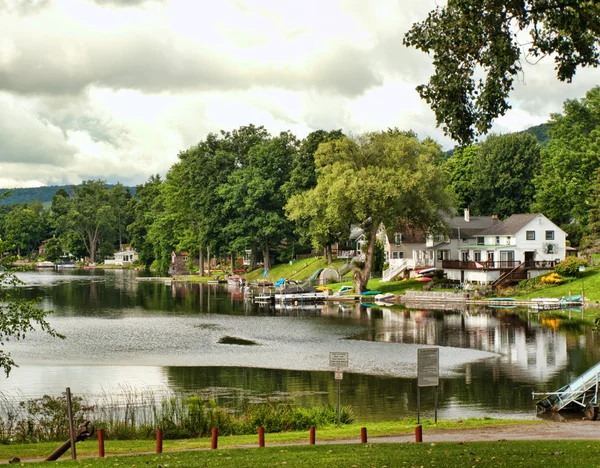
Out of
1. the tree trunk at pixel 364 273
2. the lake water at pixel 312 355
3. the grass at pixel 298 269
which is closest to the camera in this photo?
the lake water at pixel 312 355

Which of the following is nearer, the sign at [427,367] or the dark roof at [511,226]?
the sign at [427,367]

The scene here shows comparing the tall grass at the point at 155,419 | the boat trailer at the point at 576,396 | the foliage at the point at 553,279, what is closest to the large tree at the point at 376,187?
the foliage at the point at 553,279

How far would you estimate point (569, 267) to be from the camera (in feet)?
243

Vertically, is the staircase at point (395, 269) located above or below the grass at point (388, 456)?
above

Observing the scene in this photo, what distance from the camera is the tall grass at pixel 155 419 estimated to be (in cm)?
2491

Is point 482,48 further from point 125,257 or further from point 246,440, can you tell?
point 125,257

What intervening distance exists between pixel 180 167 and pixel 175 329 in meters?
74.5

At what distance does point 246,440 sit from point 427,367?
22.3 ft

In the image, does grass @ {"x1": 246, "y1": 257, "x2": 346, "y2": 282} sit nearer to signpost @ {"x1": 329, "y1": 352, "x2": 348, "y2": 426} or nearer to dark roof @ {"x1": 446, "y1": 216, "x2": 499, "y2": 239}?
dark roof @ {"x1": 446, "y1": 216, "x2": 499, "y2": 239}

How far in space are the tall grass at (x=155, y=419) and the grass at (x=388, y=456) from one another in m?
5.86

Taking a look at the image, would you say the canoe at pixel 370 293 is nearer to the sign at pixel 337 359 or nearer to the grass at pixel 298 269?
the grass at pixel 298 269

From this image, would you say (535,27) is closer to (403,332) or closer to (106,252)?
(403,332)

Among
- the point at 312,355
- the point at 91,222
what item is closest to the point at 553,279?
the point at 312,355

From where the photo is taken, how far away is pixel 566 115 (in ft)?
311
